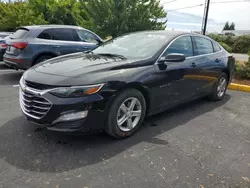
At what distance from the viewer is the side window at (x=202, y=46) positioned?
4.90 m

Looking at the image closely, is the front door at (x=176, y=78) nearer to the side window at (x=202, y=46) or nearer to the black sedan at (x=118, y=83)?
the black sedan at (x=118, y=83)

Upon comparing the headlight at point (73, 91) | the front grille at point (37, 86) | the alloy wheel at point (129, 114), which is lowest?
the alloy wheel at point (129, 114)

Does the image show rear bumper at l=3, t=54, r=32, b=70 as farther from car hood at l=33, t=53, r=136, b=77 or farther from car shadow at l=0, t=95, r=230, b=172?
car hood at l=33, t=53, r=136, b=77

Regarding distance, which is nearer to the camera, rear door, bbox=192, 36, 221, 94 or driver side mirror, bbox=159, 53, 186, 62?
driver side mirror, bbox=159, 53, 186, 62

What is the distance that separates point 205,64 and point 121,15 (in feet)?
23.3

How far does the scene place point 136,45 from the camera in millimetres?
4328

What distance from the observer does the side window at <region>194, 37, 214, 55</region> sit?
4.90 meters

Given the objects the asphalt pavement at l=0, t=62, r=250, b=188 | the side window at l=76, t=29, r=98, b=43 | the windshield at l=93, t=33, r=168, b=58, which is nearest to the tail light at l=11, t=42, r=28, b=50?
the side window at l=76, t=29, r=98, b=43

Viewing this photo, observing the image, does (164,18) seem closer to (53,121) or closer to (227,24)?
(53,121)

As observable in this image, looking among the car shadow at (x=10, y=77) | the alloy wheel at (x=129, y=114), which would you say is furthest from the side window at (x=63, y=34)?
the alloy wheel at (x=129, y=114)

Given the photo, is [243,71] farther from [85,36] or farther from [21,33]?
[21,33]

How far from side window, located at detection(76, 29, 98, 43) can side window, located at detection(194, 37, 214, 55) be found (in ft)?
13.8

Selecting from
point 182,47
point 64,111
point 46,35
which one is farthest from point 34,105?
point 46,35

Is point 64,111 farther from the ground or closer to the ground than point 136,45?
closer to the ground
